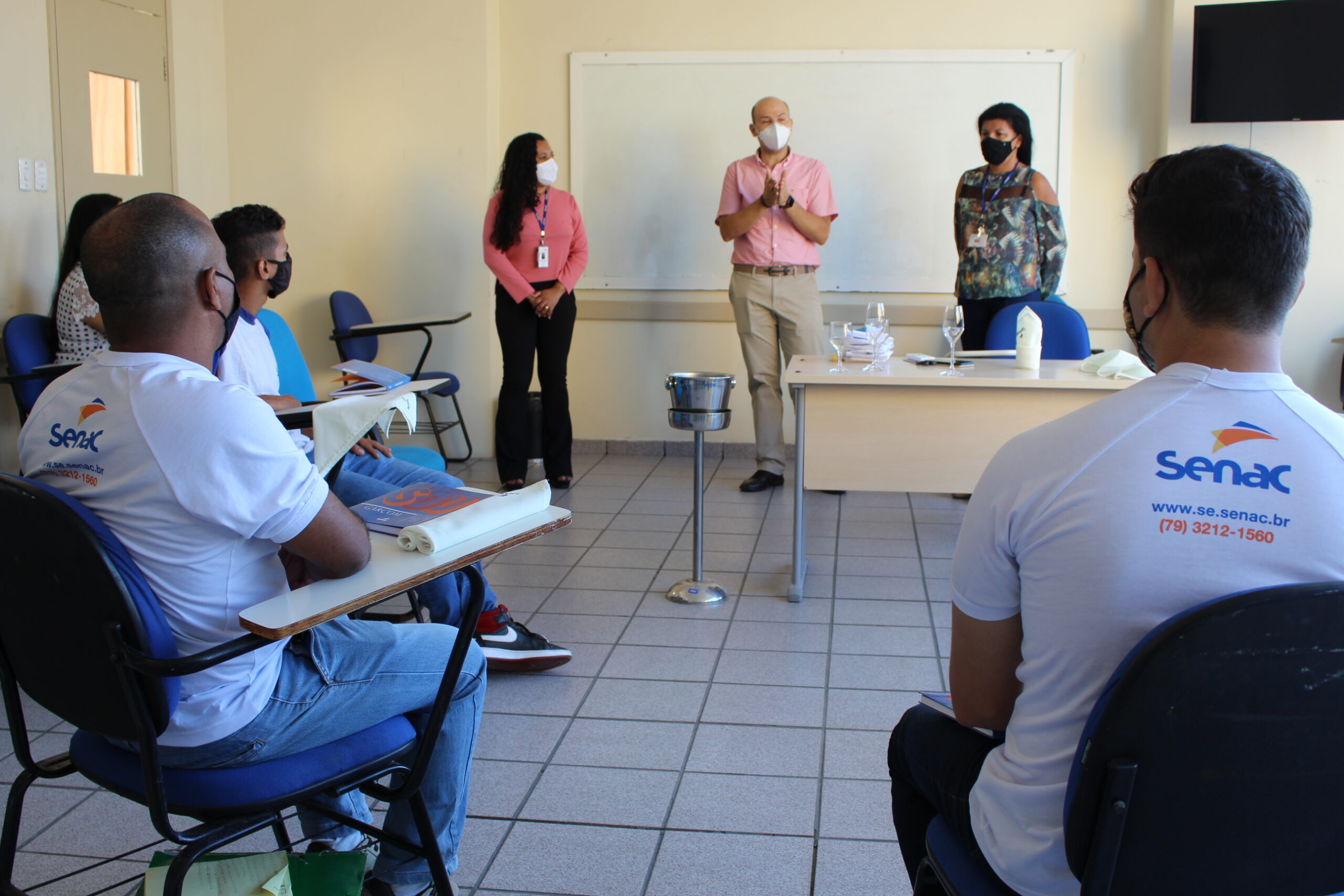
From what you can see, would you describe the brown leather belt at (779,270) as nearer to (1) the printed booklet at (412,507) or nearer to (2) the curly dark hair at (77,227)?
(2) the curly dark hair at (77,227)

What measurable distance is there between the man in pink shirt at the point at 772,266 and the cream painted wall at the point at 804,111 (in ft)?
1.88

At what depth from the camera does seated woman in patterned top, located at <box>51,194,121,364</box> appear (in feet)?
12.1

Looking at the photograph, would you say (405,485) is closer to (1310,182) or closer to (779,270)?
(779,270)

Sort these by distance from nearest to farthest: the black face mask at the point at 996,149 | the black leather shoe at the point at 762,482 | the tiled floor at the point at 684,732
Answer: the tiled floor at the point at 684,732
the black face mask at the point at 996,149
the black leather shoe at the point at 762,482

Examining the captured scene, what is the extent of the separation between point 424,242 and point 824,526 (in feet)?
8.75

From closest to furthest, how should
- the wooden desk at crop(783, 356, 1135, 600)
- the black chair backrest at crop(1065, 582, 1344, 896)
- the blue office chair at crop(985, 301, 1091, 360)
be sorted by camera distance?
the black chair backrest at crop(1065, 582, 1344, 896), the wooden desk at crop(783, 356, 1135, 600), the blue office chair at crop(985, 301, 1091, 360)

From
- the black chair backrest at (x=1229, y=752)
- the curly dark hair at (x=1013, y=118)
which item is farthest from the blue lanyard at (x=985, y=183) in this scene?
the black chair backrest at (x=1229, y=752)

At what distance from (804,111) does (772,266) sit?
1006 millimetres

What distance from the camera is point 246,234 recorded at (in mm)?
2639

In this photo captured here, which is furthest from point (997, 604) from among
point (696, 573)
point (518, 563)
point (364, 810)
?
point (518, 563)

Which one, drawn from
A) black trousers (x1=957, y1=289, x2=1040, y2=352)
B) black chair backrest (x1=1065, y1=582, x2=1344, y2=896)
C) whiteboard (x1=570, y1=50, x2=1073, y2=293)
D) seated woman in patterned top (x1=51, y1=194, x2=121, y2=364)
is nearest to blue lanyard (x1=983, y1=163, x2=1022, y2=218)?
black trousers (x1=957, y1=289, x2=1040, y2=352)

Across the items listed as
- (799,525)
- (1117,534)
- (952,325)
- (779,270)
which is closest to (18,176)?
(779,270)

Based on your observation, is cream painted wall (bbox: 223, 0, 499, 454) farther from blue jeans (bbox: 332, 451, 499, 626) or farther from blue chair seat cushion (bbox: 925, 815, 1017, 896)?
blue chair seat cushion (bbox: 925, 815, 1017, 896)

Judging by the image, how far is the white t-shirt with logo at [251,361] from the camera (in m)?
2.52
